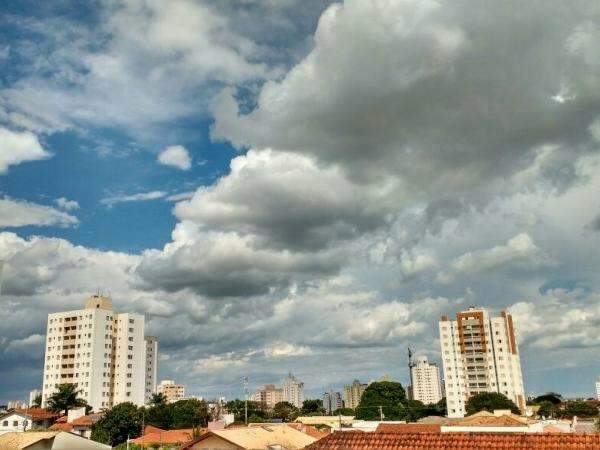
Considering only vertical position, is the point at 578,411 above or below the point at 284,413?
below

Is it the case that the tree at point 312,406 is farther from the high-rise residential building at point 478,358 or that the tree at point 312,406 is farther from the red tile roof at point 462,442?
the red tile roof at point 462,442

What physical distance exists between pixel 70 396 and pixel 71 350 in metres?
27.8

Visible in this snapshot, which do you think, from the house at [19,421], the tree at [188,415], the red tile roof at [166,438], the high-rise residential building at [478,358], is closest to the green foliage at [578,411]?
the high-rise residential building at [478,358]

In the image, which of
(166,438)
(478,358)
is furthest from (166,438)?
(478,358)

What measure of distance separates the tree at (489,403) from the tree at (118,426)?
253ft

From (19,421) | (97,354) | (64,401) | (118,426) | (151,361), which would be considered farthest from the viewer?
(151,361)

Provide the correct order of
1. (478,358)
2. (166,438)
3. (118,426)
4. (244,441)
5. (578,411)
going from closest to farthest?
1. (244,441)
2. (166,438)
3. (118,426)
4. (578,411)
5. (478,358)

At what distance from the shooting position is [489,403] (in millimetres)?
132000

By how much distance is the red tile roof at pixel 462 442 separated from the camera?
24266 millimetres

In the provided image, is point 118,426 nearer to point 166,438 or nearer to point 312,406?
point 166,438

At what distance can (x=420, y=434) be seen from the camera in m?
26.0

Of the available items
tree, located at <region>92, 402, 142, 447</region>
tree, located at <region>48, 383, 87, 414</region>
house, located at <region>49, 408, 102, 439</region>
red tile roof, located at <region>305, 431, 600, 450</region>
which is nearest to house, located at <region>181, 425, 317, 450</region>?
red tile roof, located at <region>305, 431, 600, 450</region>

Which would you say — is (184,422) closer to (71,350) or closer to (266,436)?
(71,350)

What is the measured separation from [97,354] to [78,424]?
158ft
